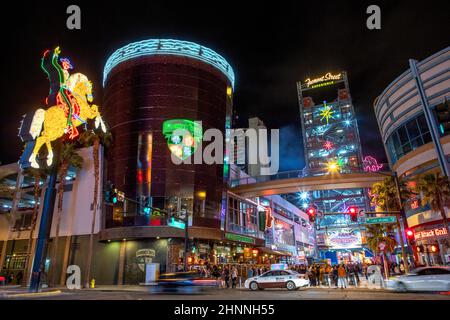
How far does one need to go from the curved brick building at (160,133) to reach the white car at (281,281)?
1106cm

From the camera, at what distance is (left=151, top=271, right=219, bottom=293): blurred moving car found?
2161cm

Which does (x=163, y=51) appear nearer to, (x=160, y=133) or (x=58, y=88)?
(x=160, y=133)

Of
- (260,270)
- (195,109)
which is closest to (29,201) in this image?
(195,109)

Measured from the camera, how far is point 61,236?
4103cm

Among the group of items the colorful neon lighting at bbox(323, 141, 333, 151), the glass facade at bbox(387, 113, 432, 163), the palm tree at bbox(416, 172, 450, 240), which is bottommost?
the palm tree at bbox(416, 172, 450, 240)

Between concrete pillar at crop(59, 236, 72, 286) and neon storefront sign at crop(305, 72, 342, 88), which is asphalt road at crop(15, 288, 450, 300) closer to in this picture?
concrete pillar at crop(59, 236, 72, 286)

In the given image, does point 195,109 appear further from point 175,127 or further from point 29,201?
point 29,201

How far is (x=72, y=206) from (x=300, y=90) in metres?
139

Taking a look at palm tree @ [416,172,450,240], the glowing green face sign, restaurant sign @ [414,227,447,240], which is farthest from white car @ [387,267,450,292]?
the glowing green face sign

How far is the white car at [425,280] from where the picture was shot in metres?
19.5

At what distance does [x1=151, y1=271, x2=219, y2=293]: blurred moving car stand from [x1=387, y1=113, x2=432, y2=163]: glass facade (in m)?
29.0

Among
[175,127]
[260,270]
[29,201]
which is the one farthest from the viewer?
[29,201]

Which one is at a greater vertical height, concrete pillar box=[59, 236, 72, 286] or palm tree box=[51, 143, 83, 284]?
palm tree box=[51, 143, 83, 284]

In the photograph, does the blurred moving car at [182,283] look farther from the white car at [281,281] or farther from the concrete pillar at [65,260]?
the concrete pillar at [65,260]
